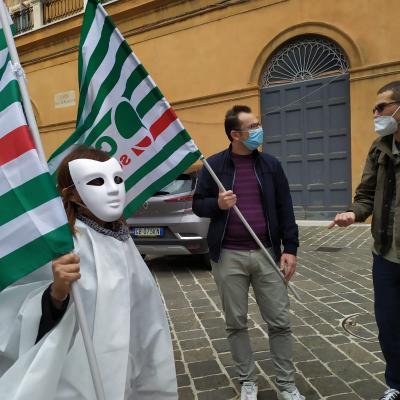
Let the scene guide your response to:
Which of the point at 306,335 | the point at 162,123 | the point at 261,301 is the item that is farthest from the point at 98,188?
the point at 306,335

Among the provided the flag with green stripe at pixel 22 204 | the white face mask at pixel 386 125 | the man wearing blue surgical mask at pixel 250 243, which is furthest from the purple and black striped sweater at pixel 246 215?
the flag with green stripe at pixel 22 204

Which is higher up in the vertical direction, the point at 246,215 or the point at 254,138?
the point at 254,138

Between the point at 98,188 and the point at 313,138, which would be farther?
the point at 313,138

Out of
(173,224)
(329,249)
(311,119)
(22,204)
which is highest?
(311,119)

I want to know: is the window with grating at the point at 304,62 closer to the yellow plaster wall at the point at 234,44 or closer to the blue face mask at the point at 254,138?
the yellow plaster wall at the point at 234,44

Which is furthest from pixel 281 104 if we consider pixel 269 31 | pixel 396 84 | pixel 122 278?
pixel 122 278

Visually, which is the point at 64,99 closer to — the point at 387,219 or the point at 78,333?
the point at 387,219

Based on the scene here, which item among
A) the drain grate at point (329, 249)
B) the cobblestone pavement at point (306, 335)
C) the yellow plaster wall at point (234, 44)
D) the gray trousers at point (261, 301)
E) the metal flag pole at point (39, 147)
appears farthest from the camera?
the yellow plaster wall at point (234, 44)

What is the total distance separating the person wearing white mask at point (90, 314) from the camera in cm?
167

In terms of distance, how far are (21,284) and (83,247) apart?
30cm

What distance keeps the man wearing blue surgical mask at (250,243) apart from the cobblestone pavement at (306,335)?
14.2 inches

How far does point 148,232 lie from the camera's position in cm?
694

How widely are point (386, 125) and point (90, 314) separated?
6.52 ft

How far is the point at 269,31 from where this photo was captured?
38.7ft
